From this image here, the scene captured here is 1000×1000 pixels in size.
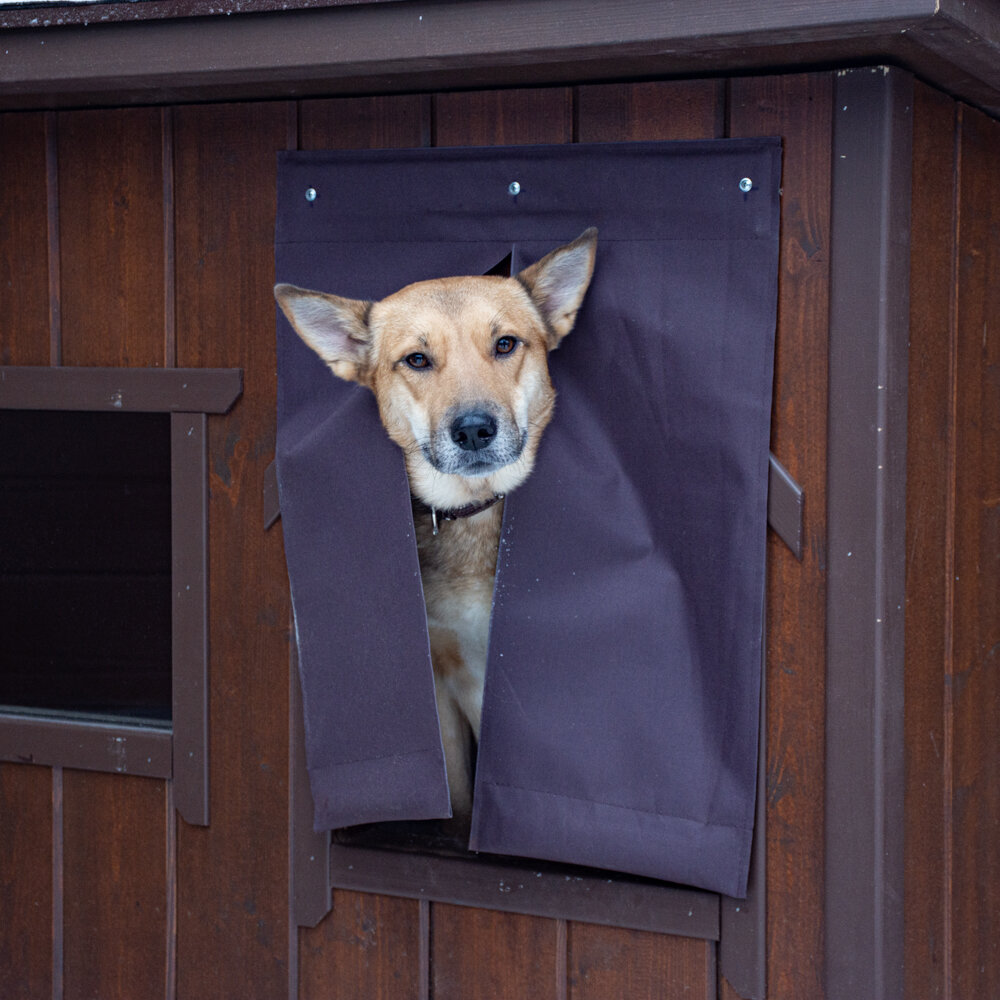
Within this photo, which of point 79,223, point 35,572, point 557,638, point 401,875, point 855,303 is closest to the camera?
point 855,303

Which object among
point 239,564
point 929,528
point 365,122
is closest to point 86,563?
point 239,564

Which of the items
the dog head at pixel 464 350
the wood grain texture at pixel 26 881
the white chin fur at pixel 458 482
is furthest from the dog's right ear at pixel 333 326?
the wood grain texture at pixel 26 881

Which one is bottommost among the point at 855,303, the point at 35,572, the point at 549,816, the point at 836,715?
the point at 549,816

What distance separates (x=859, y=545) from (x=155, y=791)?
70.7 inches

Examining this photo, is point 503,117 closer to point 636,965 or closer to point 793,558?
point 793,558

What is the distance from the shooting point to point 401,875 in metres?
2.60

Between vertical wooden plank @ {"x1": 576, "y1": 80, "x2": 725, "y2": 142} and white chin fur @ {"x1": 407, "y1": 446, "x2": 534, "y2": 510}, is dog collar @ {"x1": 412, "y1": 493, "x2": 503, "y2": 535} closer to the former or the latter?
white chin fur @ {"x1": 407, "y1": 446, "x2": 534, "y2": 510}

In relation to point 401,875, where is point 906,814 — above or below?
above

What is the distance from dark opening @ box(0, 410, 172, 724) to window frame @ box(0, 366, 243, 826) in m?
0.10

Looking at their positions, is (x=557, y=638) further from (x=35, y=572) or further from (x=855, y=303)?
(x=35, y=572)

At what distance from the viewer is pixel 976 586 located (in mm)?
2664

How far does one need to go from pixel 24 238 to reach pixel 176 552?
888 mm

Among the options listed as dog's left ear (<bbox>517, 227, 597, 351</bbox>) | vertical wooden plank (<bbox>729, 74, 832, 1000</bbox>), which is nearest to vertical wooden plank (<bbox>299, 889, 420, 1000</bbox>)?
vertical wooden plank (<bbox>729, 74, 832, 1000</bbox>)

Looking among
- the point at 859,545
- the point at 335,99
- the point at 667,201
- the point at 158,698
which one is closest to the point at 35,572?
the point at 158,698
